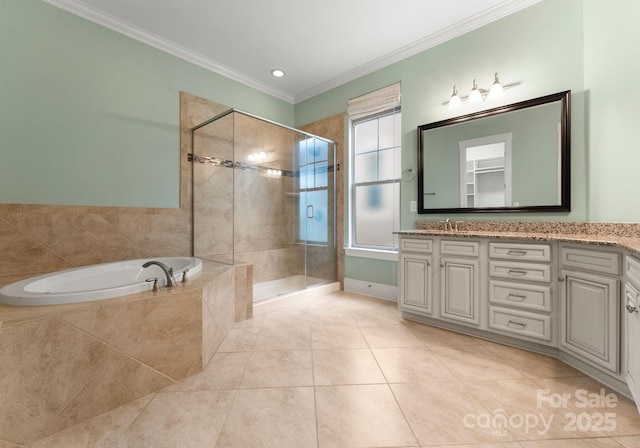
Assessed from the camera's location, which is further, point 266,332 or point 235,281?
point 235,281

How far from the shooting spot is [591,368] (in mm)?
1587

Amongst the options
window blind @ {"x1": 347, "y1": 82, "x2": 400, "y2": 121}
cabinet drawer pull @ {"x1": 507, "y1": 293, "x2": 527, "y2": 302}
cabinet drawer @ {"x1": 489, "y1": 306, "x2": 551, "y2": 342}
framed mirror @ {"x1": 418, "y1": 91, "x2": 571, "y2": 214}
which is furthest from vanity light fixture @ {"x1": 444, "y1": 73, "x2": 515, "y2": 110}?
cabinet drawer @ {"x1": 489, "y1": 306, "x2": 551, "y2": 342}

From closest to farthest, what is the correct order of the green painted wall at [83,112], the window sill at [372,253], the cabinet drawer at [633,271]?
the cabinet drawer at [633,271]
the green painted wall at [83,112]
the window sill at [372,253]

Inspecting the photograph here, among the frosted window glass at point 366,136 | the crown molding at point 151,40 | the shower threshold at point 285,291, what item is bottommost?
the shower threshold at point 285,291

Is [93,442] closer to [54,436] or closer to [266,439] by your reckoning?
[54,436]

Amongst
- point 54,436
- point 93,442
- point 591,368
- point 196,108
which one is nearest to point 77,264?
point 54,436

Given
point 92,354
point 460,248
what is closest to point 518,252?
point 460,248

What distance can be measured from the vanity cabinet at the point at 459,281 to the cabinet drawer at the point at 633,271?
2.62 ft

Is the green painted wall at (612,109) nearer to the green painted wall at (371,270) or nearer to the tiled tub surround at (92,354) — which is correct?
the green painted wall at (371,270)

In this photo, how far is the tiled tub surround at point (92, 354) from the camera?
1.10 meters

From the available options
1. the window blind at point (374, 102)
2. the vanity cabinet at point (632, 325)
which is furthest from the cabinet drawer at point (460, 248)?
the window blind at point (374, 102)

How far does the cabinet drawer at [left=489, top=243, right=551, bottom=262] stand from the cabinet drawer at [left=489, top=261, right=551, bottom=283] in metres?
0.05

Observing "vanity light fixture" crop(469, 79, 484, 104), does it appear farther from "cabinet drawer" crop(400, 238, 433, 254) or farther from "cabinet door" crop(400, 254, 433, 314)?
"cabinet door" crop(400, 254, 433, 314)

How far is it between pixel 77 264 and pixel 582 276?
3721 millimetres
